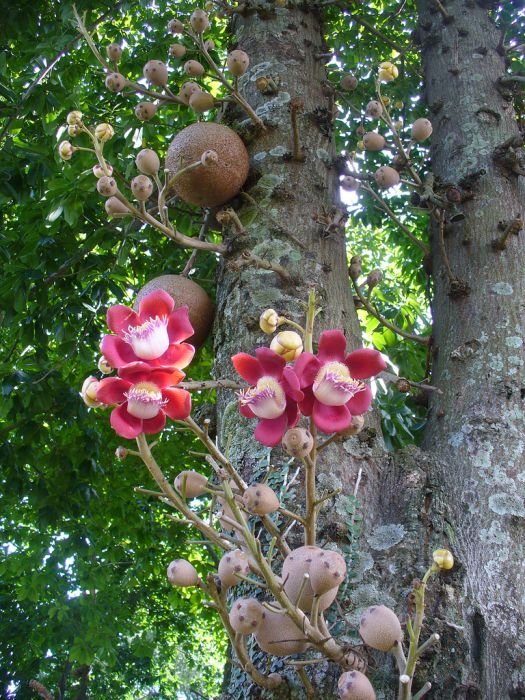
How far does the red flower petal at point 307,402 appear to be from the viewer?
0.98 meters

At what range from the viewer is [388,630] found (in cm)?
88

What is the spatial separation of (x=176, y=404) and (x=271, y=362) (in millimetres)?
135

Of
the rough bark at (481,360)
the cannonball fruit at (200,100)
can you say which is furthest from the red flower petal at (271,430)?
the cannonball fruit at (200,100)

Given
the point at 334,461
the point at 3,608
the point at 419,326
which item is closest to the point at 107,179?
the point at 334,461

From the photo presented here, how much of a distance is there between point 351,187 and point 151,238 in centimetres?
155

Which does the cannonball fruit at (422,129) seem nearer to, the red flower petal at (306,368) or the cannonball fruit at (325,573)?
the red flower petal at (306,368)

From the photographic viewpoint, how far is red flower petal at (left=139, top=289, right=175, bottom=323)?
1.01 m

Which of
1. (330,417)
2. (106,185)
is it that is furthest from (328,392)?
(106,185)

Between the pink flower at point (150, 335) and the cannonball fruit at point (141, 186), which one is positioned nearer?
the pink flower at point (150, 335)

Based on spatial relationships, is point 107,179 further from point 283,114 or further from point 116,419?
point 283,114

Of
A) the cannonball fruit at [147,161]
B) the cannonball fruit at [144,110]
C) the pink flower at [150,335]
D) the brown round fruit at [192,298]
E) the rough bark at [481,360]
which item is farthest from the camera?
the cannonball fruit at [144,110]

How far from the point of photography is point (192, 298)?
1.88 m

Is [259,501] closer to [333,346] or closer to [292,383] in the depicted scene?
[292,383]

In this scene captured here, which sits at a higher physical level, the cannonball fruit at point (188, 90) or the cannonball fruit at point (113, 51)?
the cannonball fruit at point (113, 51)
